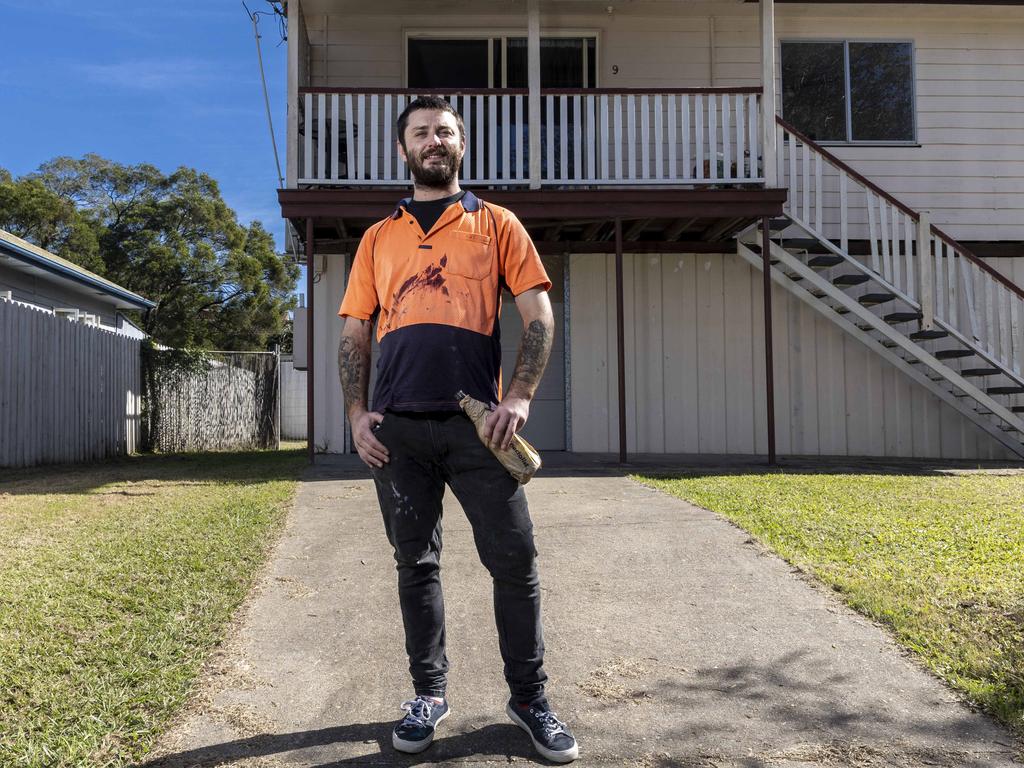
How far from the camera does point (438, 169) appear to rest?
260 cm

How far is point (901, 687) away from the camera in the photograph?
9.64ft

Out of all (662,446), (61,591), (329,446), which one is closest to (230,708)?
(61,591)

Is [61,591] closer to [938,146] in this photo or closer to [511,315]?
[511,315]

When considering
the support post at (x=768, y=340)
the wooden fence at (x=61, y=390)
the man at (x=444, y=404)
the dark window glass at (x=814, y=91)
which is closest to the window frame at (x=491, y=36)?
the dark window glass at (x=814, y=91)

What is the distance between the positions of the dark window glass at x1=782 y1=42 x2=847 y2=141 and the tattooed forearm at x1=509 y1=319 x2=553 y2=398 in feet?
31.5

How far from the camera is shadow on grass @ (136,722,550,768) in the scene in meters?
2.42

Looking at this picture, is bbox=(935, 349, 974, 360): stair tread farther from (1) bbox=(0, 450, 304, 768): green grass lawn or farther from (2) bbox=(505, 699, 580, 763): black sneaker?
(2) bbox=(505, 699, 580, 763): black sneaker

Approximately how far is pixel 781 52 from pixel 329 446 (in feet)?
25.1

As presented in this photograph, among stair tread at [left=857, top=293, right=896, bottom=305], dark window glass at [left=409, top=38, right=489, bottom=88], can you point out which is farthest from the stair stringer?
dark window glass at [left=409, top=38, right=489, bottom=88]

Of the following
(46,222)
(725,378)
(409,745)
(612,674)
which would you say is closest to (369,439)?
(409,745)

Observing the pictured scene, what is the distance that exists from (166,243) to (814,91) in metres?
27.1

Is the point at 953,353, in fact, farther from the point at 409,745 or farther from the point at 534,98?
the point at 409,745

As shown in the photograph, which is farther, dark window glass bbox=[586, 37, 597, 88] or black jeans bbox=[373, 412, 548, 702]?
dark window glass bbox=[586, 37, 597, 88]

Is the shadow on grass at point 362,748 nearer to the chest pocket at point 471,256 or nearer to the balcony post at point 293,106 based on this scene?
the chest pocket at point 471,256
